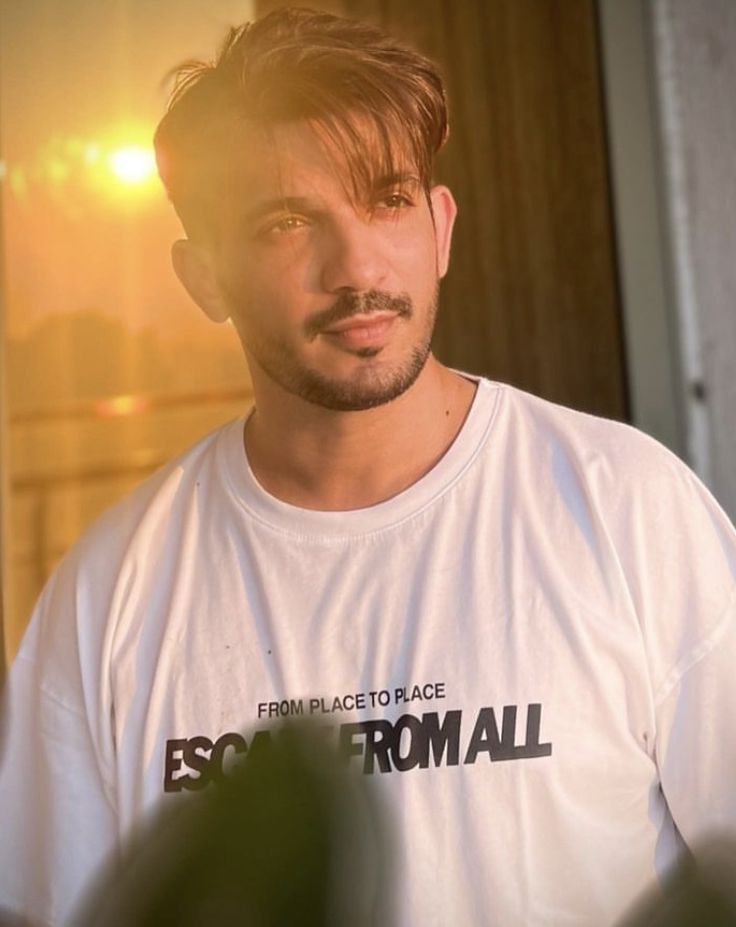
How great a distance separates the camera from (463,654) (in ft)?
3.69

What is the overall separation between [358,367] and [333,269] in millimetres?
94

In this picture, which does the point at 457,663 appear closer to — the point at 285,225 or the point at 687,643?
the point at 687,643

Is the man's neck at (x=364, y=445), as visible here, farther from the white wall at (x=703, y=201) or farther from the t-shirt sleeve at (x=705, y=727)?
the white wall at (x=703, y=201)

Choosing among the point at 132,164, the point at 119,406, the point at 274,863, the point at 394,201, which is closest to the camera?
the point at 274,863

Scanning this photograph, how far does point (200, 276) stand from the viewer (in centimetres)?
140

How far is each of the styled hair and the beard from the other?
0.11 meters

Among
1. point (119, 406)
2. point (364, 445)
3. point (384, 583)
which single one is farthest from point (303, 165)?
point (119, 406)

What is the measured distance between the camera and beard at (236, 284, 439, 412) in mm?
1156

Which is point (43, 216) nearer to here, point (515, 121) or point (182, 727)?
point (515, 121)

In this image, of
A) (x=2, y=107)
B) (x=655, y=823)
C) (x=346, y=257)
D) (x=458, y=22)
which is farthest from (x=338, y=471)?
(x=2, y=107)

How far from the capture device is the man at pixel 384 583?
3.57 ft

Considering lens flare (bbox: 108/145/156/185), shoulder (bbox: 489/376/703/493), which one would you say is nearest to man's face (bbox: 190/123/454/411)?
shoulder (bbox: 489/376/703/493)

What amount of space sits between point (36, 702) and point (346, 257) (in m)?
0.53

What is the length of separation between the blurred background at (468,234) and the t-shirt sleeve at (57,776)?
776mm
